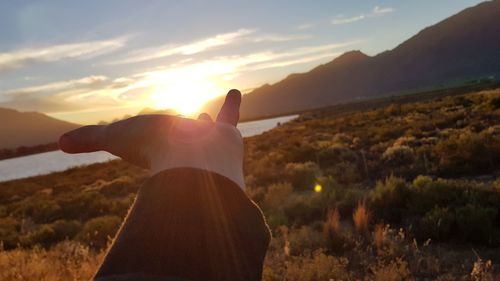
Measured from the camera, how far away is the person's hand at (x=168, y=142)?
A: 121cm

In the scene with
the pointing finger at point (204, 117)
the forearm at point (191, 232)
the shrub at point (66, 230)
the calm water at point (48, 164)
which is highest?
the pointing finger at point (204, 117)

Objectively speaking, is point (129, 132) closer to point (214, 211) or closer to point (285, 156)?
point (214, 211)

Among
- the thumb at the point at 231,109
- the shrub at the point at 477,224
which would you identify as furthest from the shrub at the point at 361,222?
the thumb at the point at 231,109

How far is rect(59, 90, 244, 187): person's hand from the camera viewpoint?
1.21 metres

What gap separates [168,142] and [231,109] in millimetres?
316

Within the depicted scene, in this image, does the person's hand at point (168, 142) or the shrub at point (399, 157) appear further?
the shrub at point (399, 157)

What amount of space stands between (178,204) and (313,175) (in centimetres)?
1279

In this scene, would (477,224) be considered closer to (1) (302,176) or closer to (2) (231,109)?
(2) (231,109)

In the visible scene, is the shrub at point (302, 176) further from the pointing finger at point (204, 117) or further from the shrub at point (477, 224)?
the pointing finger at point (204, 117)

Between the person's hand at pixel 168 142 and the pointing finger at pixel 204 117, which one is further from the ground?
the pointing finger at pixel 204 117

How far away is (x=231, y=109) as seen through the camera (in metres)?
1.50

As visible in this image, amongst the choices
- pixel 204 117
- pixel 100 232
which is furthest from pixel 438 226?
pixel 100 232

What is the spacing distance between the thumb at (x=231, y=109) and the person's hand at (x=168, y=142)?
3.4 inches

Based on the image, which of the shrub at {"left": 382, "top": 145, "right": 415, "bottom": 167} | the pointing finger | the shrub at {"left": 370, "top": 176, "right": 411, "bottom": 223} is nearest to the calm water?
the shrub at {"left": 382, "top": 145, "right": 415, "bottom": 167}
